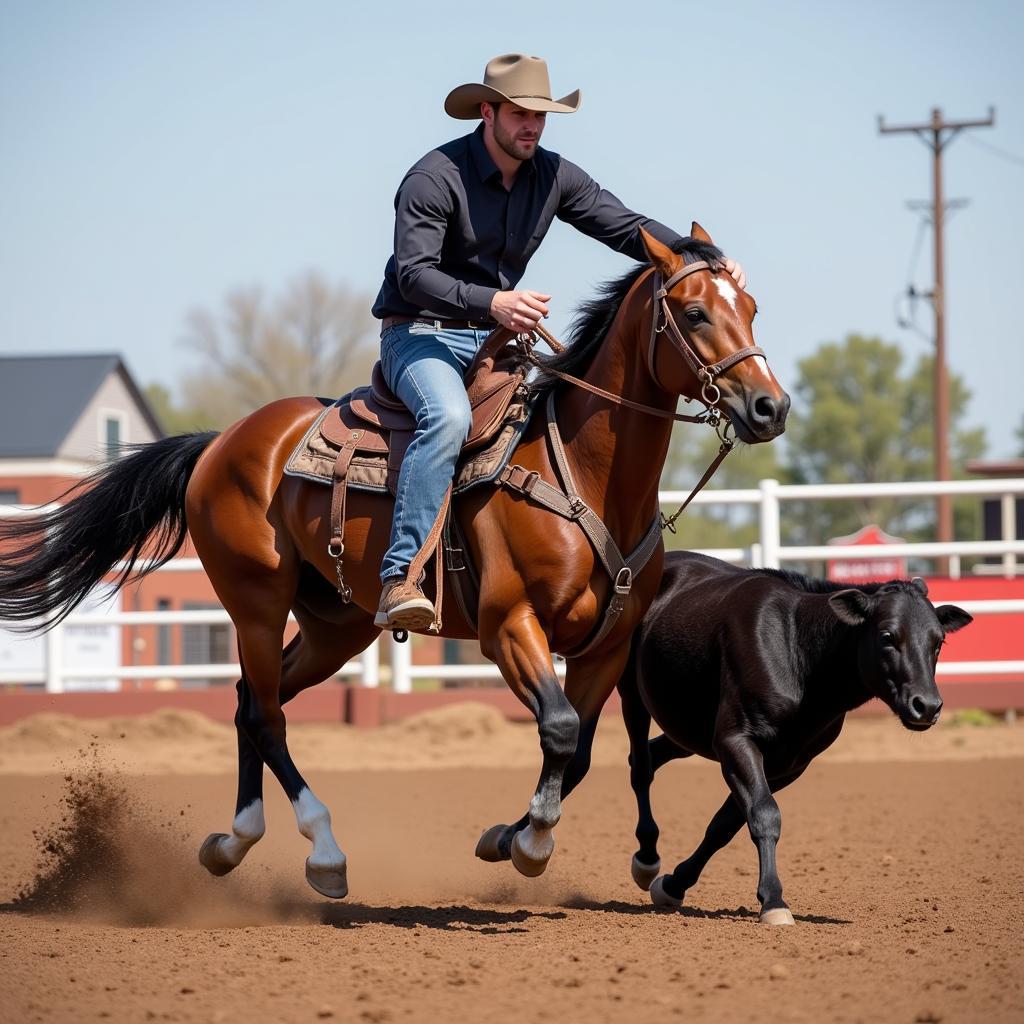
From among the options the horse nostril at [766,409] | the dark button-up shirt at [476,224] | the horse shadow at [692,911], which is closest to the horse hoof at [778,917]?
the horse shadow at [692,911]

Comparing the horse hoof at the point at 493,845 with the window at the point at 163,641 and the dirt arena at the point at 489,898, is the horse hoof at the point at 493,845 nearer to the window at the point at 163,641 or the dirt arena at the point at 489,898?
the dirt arena at the point at 489,898

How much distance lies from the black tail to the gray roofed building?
28.3 meters

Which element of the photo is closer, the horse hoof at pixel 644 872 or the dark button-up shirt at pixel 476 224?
the dark button-up shirt at pixel 476 224

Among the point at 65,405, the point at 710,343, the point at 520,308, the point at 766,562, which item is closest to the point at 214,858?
the point at 520,308

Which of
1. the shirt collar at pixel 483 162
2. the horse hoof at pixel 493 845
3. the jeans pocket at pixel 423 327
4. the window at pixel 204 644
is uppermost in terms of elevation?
the shirt collar at pixel 483 162

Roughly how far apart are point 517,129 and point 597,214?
0.53 m

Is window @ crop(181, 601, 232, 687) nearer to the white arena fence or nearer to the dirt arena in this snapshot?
the white arena fence

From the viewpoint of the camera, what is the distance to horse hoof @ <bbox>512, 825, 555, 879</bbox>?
5.20 m

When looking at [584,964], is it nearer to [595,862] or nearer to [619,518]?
[619,518]

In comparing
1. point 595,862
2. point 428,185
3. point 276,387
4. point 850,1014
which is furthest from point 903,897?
point 276,387

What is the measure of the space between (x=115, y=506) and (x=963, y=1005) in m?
4.55

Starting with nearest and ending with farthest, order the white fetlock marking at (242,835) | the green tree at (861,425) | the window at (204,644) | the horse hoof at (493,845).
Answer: the horse hoof at (493,845) < the white fetlock marking at (242,835) < the window at (204,644) < the green tree at (861,425)

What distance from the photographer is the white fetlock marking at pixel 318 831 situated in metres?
5.76

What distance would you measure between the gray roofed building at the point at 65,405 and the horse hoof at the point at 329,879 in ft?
98.7
